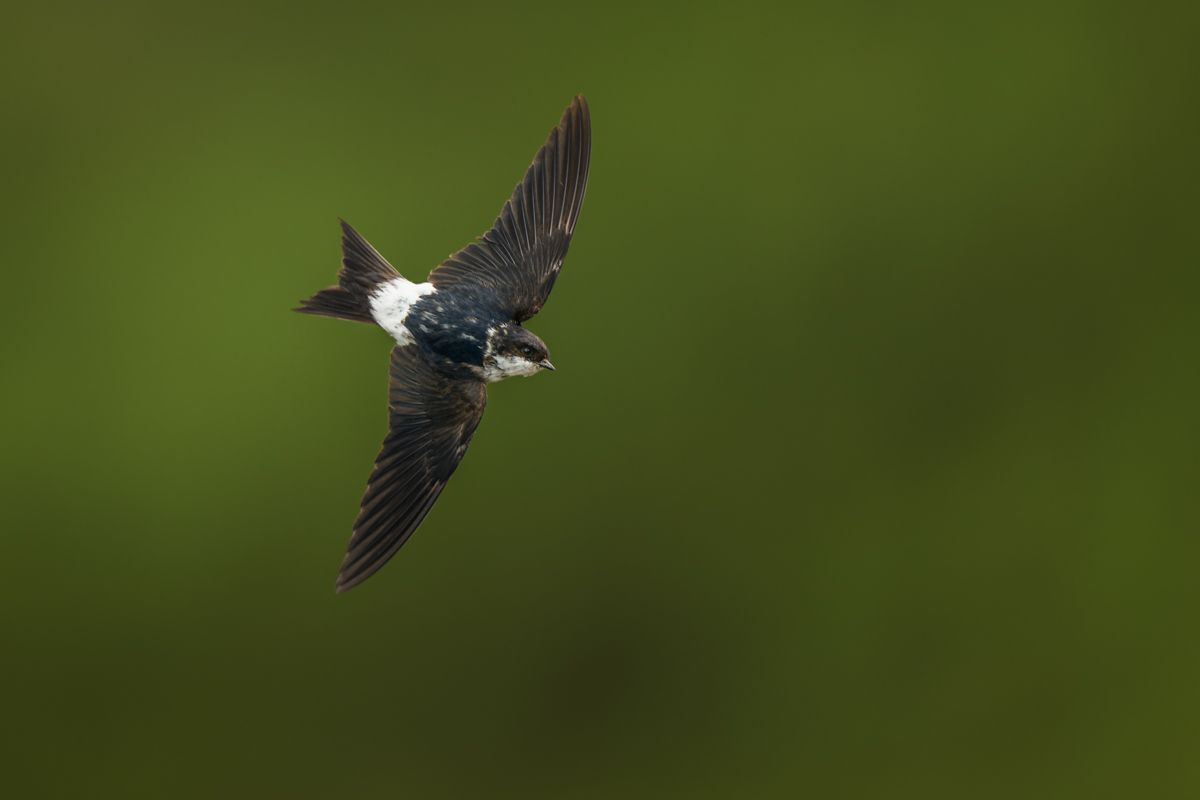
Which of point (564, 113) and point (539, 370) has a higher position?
point (564, 113)

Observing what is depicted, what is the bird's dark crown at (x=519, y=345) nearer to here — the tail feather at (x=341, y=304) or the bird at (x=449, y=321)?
the bird at (x=449, y=321)

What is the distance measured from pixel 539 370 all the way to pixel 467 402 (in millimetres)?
198

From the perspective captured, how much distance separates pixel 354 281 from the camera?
2.77m

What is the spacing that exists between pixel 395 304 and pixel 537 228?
15.6 inches

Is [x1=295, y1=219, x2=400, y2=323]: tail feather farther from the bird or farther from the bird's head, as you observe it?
the bird's head

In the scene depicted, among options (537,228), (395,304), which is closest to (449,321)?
(395,304)

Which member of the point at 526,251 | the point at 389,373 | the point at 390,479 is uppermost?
the point at 526,251

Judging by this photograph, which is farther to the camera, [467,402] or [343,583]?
[467,402]

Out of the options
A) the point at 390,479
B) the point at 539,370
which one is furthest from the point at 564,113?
the point at 390,479

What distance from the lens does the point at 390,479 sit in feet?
9.03

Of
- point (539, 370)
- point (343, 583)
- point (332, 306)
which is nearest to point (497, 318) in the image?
point (539, 370)

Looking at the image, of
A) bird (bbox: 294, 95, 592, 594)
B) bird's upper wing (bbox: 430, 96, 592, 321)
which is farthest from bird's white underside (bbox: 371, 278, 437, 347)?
bird's upper wing (bbox: 430, 96, 592, 321)

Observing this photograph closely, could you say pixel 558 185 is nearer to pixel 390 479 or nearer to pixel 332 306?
pixel 332 306

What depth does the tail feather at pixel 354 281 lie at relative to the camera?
2.76 m
